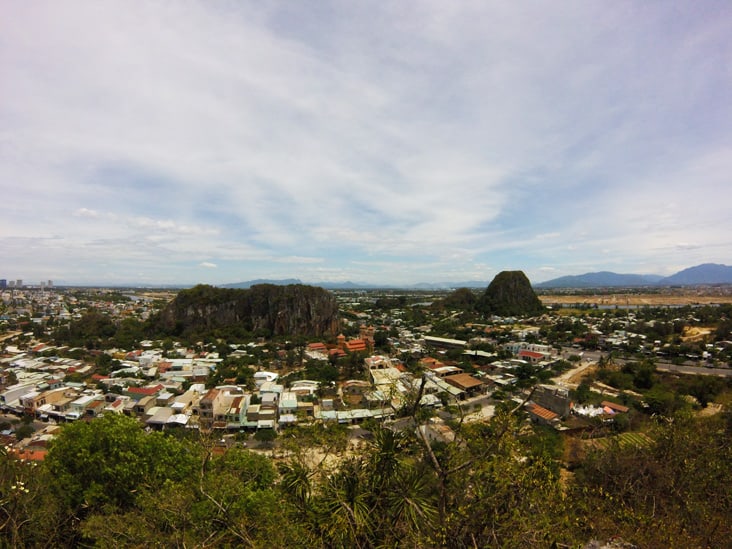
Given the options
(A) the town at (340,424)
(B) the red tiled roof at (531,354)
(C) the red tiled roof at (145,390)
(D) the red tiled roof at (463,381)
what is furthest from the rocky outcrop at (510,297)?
(C) the red tiled roof at (145,390)

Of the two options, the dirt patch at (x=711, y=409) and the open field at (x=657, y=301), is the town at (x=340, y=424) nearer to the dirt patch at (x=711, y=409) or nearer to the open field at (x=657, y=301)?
the dirt patch at (x=711, y=409)

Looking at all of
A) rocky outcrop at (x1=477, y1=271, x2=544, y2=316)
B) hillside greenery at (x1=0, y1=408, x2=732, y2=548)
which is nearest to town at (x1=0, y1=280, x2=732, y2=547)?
hillside greenery at (x1=0, y1=408, x2=732, y2=548)

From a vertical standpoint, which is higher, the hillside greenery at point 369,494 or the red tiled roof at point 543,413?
the hillside greenery at point 369,494

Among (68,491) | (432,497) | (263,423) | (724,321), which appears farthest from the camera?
(724,321)

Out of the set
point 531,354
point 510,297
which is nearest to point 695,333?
point 531,354

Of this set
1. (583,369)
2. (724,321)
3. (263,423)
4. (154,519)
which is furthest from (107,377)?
(724,321)

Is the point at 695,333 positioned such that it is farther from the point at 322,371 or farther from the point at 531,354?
the point at 322,371

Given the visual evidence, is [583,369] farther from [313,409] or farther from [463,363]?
[313,409]
